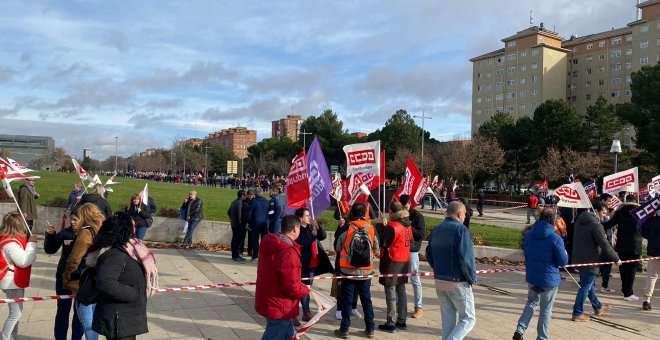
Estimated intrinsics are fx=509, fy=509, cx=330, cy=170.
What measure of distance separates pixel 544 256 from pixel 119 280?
4881mm

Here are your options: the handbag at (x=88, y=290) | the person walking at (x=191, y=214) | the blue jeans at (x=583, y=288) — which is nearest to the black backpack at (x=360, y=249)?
the handbag at (x=88, y=290)

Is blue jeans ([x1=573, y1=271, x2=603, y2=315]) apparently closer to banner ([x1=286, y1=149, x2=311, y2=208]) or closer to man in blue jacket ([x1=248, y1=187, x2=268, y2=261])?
banner ([x1=286, y1=149, x2=311, y2=208])

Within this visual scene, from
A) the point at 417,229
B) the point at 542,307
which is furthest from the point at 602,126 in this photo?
the point at 542,307

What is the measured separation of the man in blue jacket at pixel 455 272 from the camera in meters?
5.35

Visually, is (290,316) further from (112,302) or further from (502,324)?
(502,324)

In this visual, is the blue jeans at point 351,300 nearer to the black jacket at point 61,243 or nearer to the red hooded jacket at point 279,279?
the red hooded jacket at point 279,279

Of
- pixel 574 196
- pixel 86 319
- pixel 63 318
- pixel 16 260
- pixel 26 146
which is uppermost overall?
pixel 26 146

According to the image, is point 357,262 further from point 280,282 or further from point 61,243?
point 61,243

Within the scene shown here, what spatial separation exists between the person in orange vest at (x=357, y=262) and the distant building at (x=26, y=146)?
11328 centimetres

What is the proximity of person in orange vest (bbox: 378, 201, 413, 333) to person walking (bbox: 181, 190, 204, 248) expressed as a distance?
312 inches

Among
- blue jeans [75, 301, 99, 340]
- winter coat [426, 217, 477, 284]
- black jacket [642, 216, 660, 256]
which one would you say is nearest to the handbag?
blue jeans [75, 301, 99, 340]

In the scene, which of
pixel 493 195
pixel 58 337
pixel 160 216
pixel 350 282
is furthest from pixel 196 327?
pixel 493 195

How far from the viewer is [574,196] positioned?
30.8 feet

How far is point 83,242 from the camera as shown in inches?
195
